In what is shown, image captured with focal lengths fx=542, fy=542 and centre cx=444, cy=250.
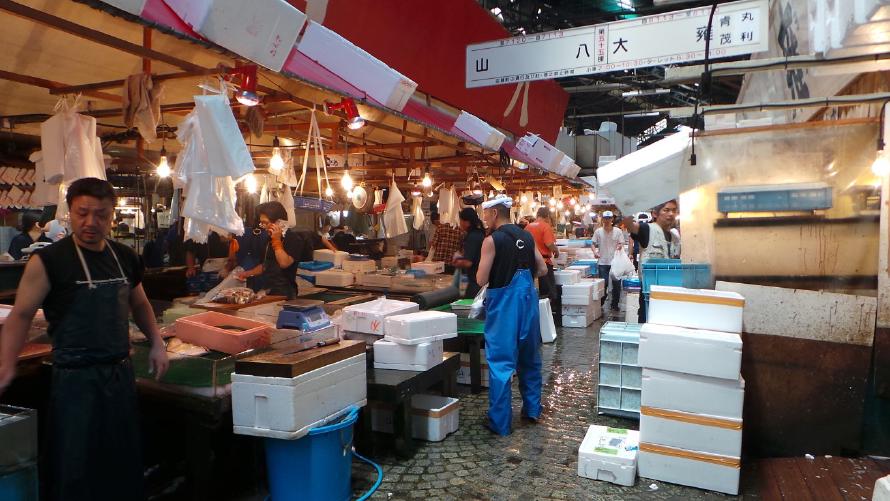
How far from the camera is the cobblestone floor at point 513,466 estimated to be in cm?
407

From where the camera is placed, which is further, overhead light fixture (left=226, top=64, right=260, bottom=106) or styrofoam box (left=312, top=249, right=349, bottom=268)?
styrofoam box (left=312, top=249, right=349, bottom=268)

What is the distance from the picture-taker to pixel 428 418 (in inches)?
197

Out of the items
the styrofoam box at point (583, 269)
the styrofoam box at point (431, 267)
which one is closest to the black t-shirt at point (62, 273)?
the styrofoam box at point (431, 267)

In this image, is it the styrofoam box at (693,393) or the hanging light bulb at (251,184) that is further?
the hanging light bulb at (251,184)

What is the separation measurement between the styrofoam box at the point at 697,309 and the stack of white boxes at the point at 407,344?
190 centimetres

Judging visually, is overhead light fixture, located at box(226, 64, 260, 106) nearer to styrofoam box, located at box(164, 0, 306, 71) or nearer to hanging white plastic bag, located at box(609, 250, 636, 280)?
styrofoam box, located at box(164, 0, 306, 71)

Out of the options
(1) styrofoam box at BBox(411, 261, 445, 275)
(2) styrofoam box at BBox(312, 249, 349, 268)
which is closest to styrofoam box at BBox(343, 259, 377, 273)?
(2) styrofoam box at BBox(312, 249, 349, 268)

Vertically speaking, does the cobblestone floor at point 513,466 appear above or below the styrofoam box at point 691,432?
below

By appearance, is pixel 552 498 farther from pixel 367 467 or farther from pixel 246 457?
pixel 246 457

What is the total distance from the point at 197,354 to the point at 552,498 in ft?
9.20

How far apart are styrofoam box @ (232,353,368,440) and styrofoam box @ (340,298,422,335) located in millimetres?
1115

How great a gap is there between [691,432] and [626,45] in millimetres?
3233

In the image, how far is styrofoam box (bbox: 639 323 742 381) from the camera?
3936 mm

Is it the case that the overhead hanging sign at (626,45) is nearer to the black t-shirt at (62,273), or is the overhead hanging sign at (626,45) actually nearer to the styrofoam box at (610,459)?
the styrofoam box at (610,459)
